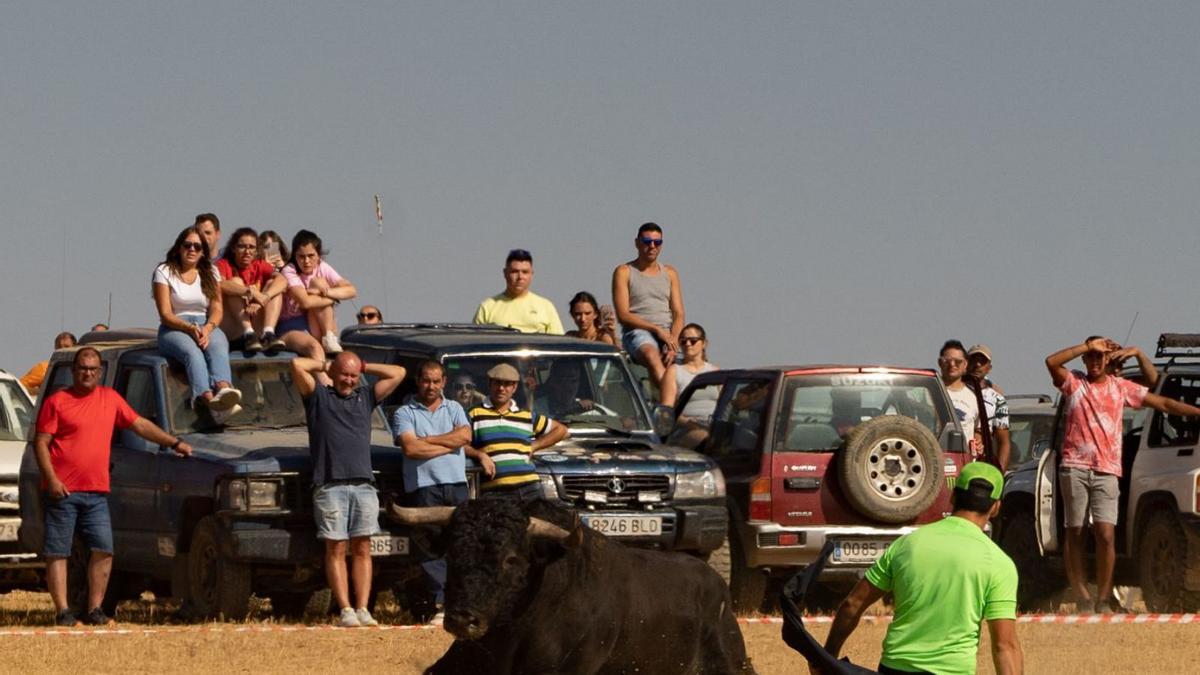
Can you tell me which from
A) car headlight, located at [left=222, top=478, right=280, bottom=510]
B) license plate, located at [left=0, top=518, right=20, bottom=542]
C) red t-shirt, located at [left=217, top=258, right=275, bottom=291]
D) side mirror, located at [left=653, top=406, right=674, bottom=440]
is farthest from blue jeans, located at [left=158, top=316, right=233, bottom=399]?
side mirror, located at [left=653, top=406, right=674, bottom=440]

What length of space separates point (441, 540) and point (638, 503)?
6491 mm

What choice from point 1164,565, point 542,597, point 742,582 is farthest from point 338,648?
point 1164,565

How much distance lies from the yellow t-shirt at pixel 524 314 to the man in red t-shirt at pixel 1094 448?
12.8ft

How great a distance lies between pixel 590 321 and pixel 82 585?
15.8ft

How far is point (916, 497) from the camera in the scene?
1734cm

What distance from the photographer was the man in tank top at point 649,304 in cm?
1905

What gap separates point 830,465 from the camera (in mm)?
17438

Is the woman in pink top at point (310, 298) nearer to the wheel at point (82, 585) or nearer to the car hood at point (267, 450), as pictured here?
the car hood at point (267, 450)

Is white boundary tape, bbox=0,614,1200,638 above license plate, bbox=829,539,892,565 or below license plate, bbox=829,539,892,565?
below

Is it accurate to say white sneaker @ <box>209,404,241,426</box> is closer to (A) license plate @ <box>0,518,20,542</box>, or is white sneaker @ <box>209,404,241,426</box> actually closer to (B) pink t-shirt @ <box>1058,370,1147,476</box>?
(A) license plate @ <box>0,518,20,542</box>

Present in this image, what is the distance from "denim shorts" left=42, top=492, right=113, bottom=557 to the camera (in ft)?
53.6

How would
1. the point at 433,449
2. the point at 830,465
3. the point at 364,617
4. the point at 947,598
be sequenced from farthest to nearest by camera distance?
the point at 830,465
the point at 364,617
the point at 433,449
the point at 947,598

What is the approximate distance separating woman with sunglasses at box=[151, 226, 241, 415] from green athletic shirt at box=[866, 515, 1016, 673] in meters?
8.23

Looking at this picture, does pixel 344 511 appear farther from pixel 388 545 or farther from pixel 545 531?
pixel 545 531
